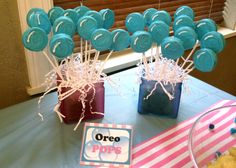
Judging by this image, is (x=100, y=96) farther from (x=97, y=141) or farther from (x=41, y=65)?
(x=41, y=65)

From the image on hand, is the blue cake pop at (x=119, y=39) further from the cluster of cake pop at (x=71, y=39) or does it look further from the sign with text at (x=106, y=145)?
the sign with text at (x=106, y=145)

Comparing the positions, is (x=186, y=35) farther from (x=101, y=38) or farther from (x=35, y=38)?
(x=35, y=38)

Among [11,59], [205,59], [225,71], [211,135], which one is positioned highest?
[205,59]

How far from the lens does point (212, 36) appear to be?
2.33ft

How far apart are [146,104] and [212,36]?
0.28 meters

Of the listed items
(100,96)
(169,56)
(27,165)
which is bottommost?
(27,165)

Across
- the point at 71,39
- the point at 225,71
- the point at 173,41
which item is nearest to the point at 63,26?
the point at 71,39

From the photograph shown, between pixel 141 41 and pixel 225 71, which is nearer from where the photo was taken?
pixel 141 41

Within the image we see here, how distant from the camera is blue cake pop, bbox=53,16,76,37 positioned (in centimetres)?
66

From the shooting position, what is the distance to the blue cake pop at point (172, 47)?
0.68 m

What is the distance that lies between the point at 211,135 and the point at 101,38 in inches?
16.7

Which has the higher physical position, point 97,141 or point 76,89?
point 76,89

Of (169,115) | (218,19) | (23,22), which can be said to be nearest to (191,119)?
(169,115)

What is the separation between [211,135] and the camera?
0.79 m
